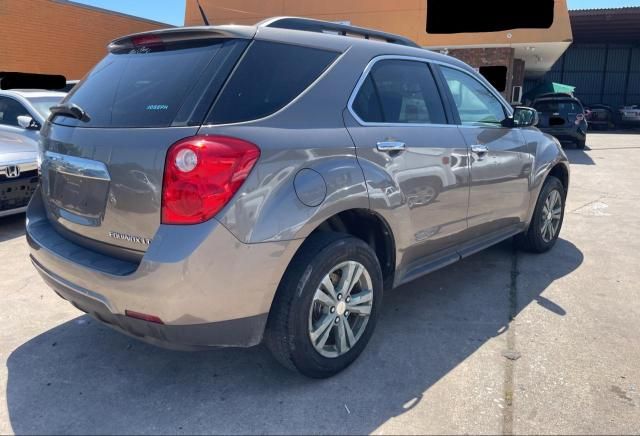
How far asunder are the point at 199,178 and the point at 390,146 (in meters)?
1.22

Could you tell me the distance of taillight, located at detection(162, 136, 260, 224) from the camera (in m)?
2.29

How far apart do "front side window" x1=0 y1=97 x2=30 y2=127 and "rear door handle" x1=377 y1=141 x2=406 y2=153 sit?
18.6 ft

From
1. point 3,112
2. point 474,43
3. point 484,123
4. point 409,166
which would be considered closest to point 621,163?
point 474,43

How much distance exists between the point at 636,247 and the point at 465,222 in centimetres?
285

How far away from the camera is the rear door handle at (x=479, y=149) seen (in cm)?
379

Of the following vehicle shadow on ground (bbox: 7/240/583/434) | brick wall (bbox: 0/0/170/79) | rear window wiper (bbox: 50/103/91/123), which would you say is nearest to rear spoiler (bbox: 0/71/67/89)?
brick wall (bbox: 0/0/170/79)

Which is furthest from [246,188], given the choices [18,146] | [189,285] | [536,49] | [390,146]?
[536,49]

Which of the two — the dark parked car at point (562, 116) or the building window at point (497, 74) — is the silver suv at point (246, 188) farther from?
the building window at point (497, 74)

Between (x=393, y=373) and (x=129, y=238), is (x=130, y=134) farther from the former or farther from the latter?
(x=393, y=373)

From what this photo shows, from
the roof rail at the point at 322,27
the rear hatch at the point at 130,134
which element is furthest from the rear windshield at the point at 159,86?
the roof rail at the point at 322,27

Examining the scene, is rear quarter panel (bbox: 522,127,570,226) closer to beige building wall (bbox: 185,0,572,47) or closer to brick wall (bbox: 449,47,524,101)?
beige building wall (bbox: 185,0,572,47)

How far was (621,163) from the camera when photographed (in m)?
12.6

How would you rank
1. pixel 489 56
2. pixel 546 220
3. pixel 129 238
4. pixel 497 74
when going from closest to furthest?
pixel 129 238 → pixel 546 220 → pixel 497 74 → pixel 489 56

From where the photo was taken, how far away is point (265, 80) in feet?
8.54
